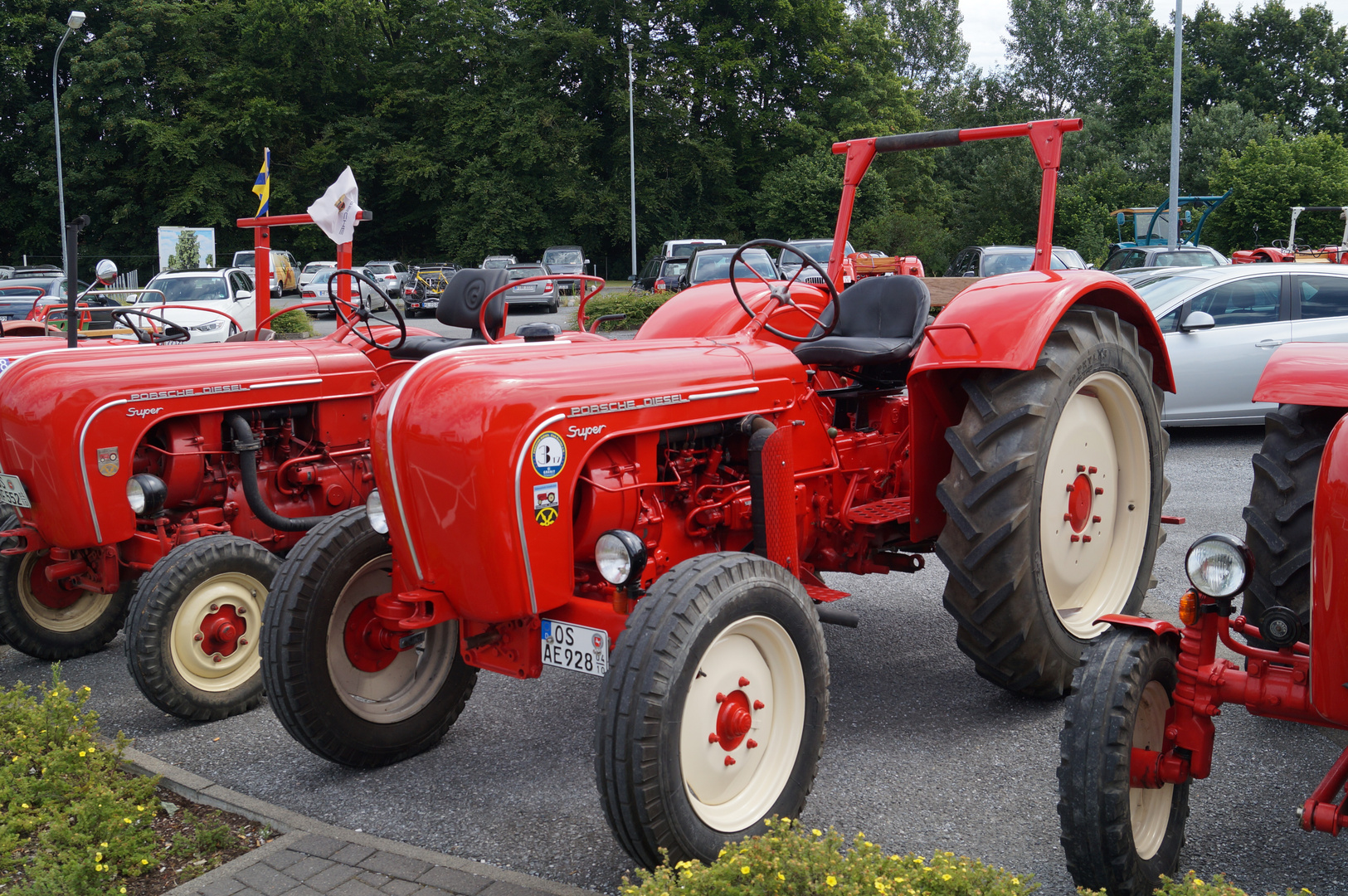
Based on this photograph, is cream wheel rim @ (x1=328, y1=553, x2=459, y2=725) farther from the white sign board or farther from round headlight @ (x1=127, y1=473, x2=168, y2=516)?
the white sign board

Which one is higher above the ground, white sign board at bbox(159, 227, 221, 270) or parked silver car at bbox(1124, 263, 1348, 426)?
white sign board at bbox(159, 227, 221, 270)

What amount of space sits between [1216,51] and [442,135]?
3190cm

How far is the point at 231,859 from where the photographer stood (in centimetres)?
314

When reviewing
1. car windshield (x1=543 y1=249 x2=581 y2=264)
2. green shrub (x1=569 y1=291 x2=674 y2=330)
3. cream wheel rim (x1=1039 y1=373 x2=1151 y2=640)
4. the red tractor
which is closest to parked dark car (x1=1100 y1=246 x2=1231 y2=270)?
green shrub (x1=569 y1=291 x2=674 y2=330)

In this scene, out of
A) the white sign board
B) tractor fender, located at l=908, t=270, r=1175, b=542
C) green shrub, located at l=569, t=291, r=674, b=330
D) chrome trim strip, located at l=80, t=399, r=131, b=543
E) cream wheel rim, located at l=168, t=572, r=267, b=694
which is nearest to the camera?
tractor fender, located at l=908, t=270, r=1175, b=542

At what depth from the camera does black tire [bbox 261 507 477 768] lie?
345 cm

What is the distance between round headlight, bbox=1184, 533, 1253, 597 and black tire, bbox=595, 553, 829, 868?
1006mm

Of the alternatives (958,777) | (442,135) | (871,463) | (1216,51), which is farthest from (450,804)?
(1216,51)

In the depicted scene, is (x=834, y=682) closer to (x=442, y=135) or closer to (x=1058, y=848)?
(x=1058, y=848)

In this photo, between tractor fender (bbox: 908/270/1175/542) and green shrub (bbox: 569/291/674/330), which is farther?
green shrub (bbox: 569/291/674/330)

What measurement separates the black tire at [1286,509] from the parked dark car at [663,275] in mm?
16681

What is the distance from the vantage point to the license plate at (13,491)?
4.78 m

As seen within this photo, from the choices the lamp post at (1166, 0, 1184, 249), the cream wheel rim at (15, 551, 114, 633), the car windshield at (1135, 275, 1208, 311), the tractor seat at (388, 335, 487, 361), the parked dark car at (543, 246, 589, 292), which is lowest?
the cream wheel rim at (15, 551, 114, 633)

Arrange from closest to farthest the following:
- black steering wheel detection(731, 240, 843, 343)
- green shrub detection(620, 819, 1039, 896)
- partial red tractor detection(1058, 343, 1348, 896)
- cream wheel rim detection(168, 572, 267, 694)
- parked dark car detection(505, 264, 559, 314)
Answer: green shrub detection(620, 819, 1039, 896), partial red tractor detection(1058, 343, 1348, 896), black steering wheel detection(731, 240, 843, 343), cream wheel rim detection(168, 572, 267, 694), parked dark car detection(505, 264, 559, 314)
